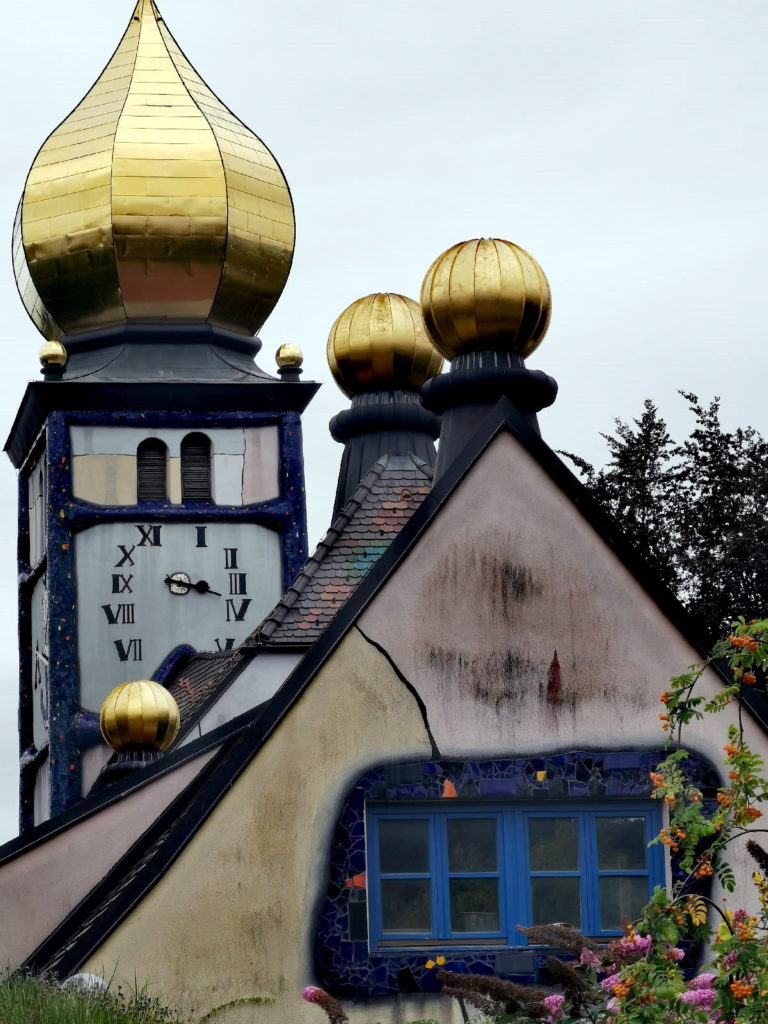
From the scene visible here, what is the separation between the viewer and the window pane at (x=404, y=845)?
1377cm

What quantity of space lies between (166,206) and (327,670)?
554 inches

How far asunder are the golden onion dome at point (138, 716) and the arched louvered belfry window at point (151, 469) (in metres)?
7.98

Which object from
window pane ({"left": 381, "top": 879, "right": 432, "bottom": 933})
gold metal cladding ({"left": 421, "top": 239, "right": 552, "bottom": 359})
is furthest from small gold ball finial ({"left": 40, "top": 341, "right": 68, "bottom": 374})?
window pane ({"left": 381, "top": 879, "right": 432, "bottom": 933})

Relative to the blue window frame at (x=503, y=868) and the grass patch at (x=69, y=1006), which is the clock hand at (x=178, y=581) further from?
the grass patch at (x=69, y=1006)

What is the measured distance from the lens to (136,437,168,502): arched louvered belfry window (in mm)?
26922

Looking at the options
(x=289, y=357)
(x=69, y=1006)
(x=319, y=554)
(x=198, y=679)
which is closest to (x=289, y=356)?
(x=289, y=357)

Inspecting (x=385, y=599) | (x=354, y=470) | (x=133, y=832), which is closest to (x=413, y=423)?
(x=354, y=470)

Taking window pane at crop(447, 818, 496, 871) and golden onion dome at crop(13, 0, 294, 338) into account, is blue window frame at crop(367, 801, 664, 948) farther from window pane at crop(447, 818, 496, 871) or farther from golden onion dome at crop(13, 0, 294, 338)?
golden onion dome at crop(13, 0, 294, 338)

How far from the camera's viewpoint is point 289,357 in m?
27.5

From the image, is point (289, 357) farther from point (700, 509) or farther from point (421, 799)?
point (421, 799)

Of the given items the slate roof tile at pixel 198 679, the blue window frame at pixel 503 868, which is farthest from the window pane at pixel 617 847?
the slate roof tile at pixel 198 679

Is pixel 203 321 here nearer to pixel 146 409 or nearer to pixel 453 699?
pixel 146 409

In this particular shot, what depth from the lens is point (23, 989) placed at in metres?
11.8

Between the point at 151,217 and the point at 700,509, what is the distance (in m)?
7.47
